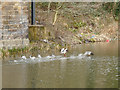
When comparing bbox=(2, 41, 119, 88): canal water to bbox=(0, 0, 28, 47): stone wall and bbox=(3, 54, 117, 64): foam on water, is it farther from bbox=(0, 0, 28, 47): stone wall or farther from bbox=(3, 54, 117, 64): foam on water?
bbox=(0, 0, 28, 47): stone wall

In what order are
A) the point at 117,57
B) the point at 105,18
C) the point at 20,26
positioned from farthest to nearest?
1. the point at 105,18
2. the point at 20,26
3. the point at 117,57

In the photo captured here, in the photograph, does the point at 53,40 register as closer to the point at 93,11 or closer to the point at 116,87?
the point at 93,11

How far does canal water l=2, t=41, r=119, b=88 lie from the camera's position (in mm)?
9672

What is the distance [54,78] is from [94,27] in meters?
14.8

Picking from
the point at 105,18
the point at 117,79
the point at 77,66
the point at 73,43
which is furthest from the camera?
the point at 105,18

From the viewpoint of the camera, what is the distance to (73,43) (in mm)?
20578

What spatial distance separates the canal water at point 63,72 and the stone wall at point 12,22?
67.1 inches

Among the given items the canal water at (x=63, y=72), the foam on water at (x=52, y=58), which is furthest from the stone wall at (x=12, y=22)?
the canal water at (x=63, y=72)

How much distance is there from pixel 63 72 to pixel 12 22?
4.91 meters

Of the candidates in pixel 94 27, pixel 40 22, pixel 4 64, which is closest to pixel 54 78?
pixel 4 64

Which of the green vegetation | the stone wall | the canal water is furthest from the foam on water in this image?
the green vegetation

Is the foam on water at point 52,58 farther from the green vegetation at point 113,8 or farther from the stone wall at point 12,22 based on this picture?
the green vegetation at point 113,8

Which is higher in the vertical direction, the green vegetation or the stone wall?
the green vegetation

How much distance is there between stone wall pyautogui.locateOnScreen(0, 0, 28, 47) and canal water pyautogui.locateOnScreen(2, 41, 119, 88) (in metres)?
1.71
